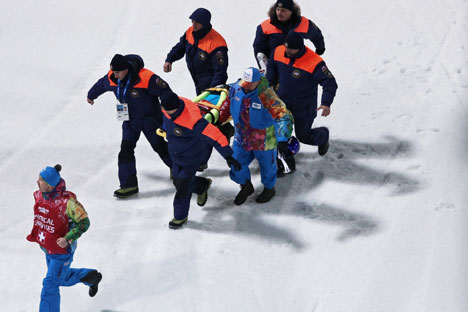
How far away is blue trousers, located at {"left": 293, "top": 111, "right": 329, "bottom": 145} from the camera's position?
7934 mm

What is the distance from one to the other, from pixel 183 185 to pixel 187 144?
523mm

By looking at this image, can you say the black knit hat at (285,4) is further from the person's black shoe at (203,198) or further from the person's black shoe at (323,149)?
the person's black shoe at (203,198)

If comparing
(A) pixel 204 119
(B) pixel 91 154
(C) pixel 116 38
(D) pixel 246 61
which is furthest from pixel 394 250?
(C) pixel 116 38

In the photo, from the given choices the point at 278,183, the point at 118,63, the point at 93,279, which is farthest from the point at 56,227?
the point at 278,183

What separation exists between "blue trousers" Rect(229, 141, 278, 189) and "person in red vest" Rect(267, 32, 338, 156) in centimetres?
74

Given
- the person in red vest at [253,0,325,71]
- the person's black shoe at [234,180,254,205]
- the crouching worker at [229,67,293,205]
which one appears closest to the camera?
the crouching worker at [229,67,293,205]

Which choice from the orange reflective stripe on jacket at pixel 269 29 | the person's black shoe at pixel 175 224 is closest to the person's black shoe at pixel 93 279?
the person's black shoe at pixel 175 224

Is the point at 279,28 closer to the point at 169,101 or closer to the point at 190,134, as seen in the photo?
the point at 190,134

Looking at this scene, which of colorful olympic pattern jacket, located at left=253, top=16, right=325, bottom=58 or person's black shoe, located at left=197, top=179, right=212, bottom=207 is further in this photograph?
colorful olympic pattern jacket, located at left=253, top=16, right=325, bottom=58

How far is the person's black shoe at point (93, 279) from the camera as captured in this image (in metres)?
6.05

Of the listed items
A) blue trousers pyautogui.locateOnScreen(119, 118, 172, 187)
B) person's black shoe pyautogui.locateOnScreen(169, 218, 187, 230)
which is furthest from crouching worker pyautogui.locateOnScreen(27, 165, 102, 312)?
blue trousers pyautogui.locateOnScreen(119, 118, 172, 187)

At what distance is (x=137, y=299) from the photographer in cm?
637

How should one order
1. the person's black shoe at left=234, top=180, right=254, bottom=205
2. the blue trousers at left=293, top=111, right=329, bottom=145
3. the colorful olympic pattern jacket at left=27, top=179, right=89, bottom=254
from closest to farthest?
1. the colorful olympic pattern jacket at left=27, top=179, right=89, bottom=254
2. the person's black shoe at left=234, top=180, right=254, bottom=205
3. the blue trousers at left=293, top=111, right=329, bottom=145

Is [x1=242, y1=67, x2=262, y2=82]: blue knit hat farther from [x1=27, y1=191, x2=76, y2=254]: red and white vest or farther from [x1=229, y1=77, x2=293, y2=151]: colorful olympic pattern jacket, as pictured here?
[x1=27, y1=191, x2=76, y2=254]: red and white vest
